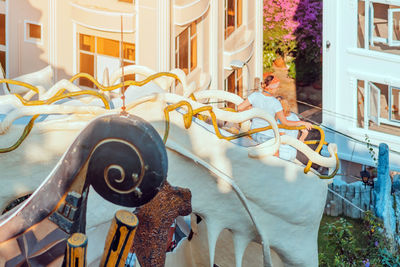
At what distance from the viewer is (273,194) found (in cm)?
1112

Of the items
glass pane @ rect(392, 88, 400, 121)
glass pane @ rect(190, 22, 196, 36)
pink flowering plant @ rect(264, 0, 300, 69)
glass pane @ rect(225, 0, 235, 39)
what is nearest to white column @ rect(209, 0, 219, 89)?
glass pane @ rect(190, 22, 196, 36)

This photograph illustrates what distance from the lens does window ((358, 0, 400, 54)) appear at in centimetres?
2336

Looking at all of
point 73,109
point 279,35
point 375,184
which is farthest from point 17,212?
point 279,35

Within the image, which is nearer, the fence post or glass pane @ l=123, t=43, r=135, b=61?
glass pane @ l=123, t=43, r=135, b=61

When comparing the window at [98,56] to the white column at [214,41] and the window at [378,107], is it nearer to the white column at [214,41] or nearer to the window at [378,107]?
the white column at [214,41]

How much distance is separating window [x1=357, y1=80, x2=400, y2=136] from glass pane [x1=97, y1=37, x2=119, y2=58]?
8.58 metres

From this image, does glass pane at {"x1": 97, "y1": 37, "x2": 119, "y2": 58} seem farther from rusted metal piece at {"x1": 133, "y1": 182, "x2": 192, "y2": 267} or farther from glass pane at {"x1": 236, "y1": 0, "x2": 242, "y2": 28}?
rusted metal piece at {"x1": 133, "y1": 182, "x2": 192, "y2": 267}

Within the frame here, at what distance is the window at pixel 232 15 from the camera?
23.5 m

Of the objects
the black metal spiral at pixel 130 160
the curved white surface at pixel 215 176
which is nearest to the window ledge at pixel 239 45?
the curved white surface at pixel 215 176

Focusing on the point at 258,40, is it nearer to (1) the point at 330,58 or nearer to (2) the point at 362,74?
(1) the point at 330,58

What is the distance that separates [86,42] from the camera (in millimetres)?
17438

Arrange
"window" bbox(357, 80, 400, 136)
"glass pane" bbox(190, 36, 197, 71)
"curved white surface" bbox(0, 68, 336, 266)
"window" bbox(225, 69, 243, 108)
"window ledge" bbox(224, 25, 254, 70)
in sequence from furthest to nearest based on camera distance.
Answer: "window" bbox(225, 69, 243, 108)
"window" bbox(357, 80, 400, 136)
"window ledge" bbox(224, 25, 254, 70)
"glass pane" bbox(190, 36, 197, 71)
"curved white surface" bbox(0, 68, 336, 266)

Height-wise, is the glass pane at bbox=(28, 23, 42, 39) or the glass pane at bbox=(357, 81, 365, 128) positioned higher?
the glass pane at bbox=(28, 23, 42, 39)

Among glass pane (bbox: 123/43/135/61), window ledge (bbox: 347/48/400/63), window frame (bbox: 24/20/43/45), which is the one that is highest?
window frame (bbox: 24/20/43/45)
